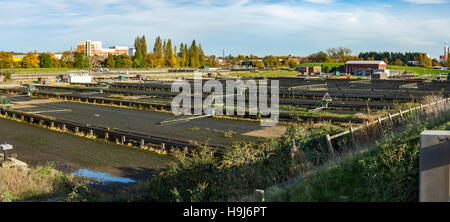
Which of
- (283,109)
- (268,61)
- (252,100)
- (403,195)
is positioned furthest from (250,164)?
(268,61)

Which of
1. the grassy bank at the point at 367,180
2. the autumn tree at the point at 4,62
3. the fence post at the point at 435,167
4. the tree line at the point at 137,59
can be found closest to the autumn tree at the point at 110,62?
the tree line at the point at 137,59

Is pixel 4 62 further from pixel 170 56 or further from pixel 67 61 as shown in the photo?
pixel 170 56

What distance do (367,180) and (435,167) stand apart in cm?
154

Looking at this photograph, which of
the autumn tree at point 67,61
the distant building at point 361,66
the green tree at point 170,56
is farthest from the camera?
the green tree at point 170,56

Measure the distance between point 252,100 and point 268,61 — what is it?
112655 mm

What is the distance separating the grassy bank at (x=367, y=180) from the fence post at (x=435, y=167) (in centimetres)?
69

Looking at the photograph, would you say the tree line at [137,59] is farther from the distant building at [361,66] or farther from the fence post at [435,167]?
the fence post at [435,167]

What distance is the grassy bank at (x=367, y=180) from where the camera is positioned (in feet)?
23.2

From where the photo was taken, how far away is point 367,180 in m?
7.50

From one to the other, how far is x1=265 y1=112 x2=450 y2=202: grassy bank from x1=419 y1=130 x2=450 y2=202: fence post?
2.28ft

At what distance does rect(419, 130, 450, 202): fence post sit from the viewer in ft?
19.8

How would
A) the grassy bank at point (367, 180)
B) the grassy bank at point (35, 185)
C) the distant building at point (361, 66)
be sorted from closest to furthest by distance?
the grassy bank at point (367, 180) → the grassy bank at point (35, 185) → the distant building at point (361, 66)

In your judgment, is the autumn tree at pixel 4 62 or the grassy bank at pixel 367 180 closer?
the grassy bank at pixel 367 180

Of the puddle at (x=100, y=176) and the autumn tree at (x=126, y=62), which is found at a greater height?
the autumn tree at (x=126, y=62)
